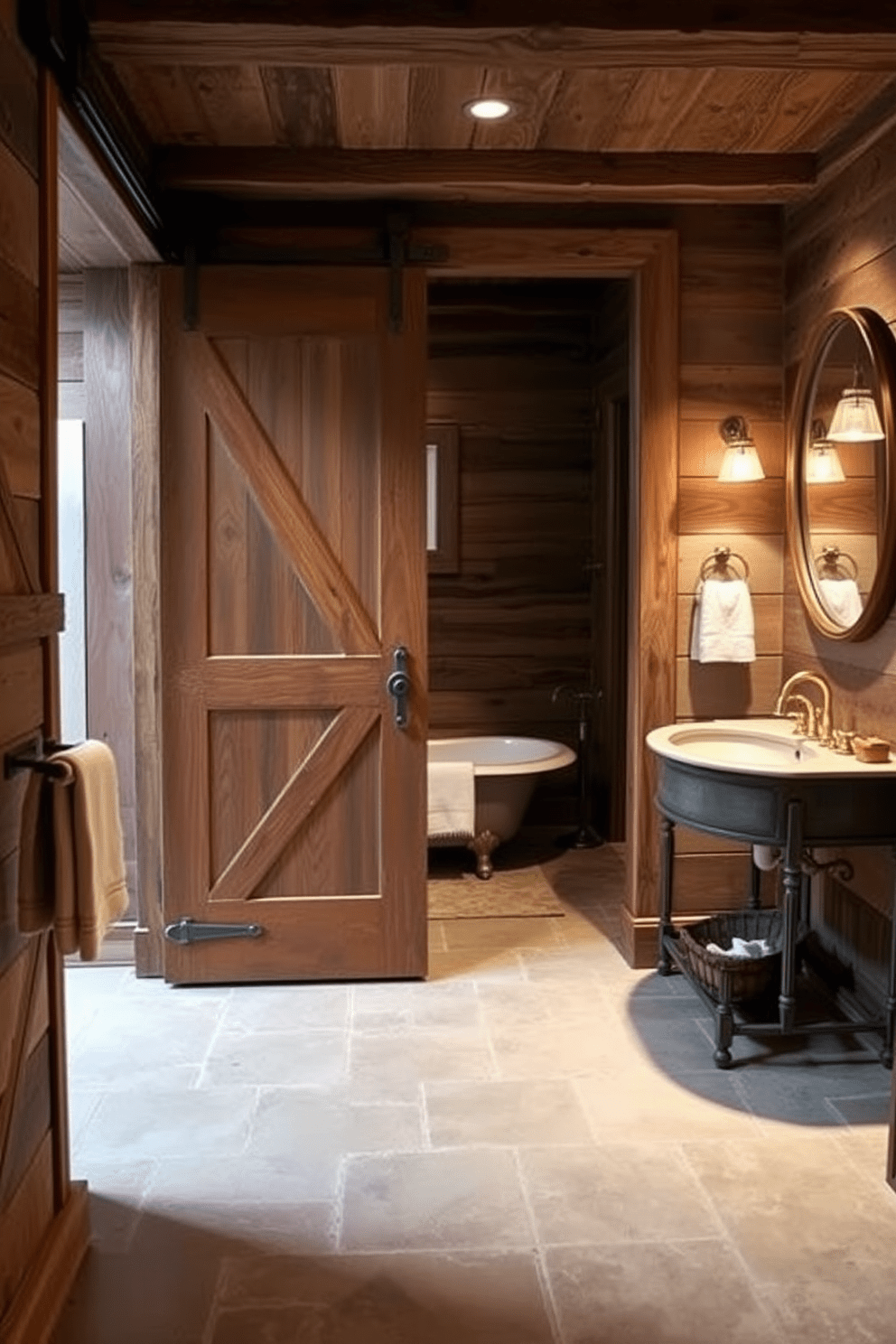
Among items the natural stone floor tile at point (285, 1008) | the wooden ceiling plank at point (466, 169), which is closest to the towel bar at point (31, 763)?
the natural stone floor tile at point (285, 1008)

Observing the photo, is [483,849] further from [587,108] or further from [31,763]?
[31,763]

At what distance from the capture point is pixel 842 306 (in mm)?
3383

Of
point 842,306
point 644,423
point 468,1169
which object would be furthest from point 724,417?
point 468,1169

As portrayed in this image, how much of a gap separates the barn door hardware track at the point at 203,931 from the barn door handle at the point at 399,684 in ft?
2.63

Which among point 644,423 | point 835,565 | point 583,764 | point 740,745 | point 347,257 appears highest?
point 347,257

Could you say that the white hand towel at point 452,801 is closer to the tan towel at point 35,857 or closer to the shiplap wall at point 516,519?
the shiplap wall at point 516,519

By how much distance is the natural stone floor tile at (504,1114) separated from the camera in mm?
2770

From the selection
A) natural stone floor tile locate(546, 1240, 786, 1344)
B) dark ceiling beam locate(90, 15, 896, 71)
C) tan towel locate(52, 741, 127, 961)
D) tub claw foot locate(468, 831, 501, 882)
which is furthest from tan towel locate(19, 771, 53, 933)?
tub claw foot locate(468, 831, 501, 882)

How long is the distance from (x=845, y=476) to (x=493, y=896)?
7.37ft

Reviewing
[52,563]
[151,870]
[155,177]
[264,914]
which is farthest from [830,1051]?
[155,177]

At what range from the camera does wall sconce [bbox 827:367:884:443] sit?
3191mm

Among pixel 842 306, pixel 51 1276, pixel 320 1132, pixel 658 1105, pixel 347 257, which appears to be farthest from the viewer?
pixel 347 257

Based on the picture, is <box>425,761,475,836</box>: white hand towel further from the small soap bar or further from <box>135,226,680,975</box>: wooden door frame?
the small soap bar

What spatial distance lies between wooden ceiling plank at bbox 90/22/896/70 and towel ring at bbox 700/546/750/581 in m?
1.54
